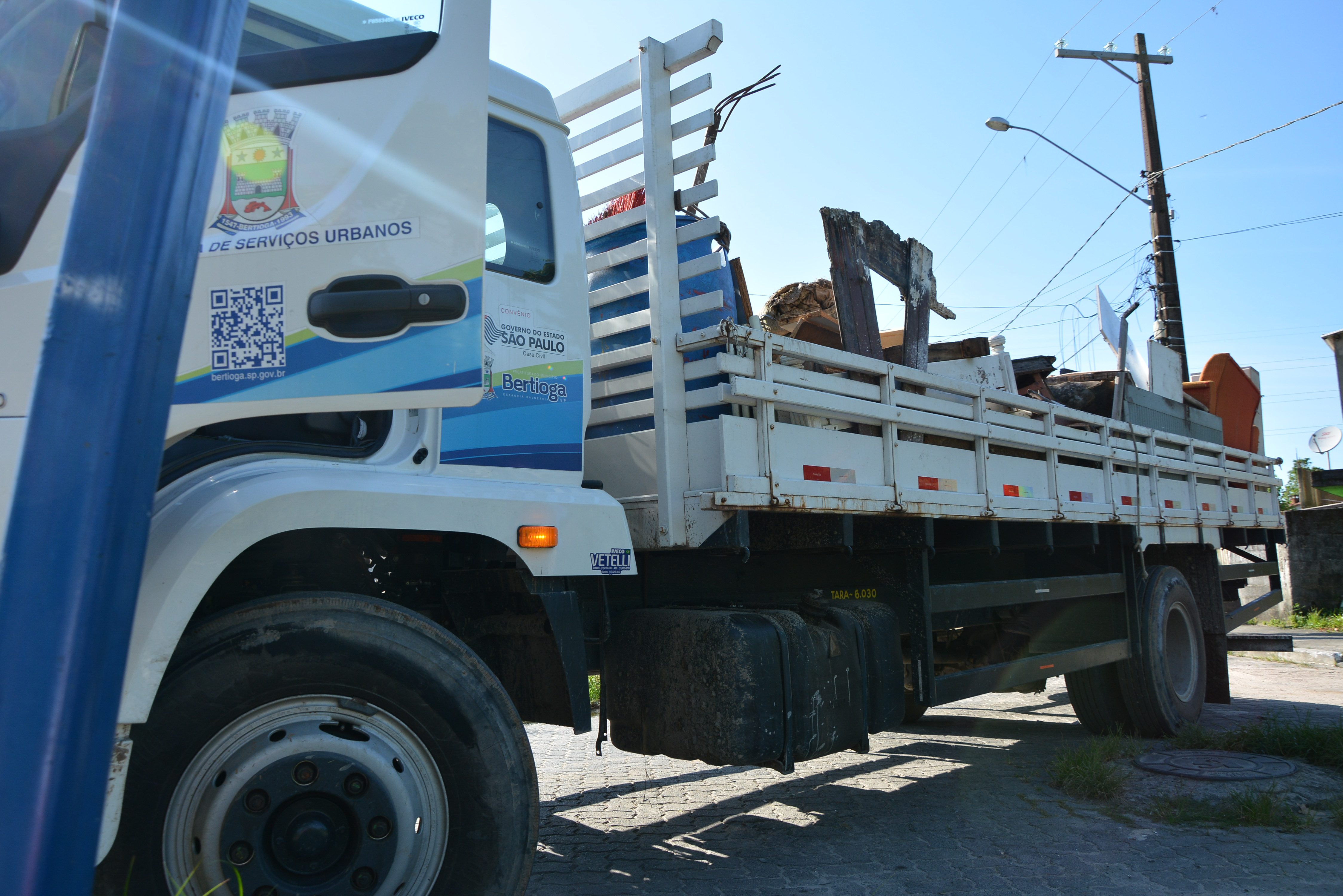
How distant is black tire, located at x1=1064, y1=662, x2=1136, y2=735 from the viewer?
6406mm

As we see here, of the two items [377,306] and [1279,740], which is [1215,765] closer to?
[1279,740]

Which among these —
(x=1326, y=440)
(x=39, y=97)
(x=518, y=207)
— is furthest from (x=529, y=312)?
(x=1326, y=440)

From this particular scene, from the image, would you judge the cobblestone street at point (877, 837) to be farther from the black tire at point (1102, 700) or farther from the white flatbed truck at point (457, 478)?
the white flatbed truck at point (457, 478)

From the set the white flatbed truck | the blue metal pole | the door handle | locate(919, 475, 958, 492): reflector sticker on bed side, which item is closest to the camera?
the blue metal pole

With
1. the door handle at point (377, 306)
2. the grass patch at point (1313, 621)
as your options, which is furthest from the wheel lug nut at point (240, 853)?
the grass patch at point (1313, 621)

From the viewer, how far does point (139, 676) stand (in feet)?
6.46

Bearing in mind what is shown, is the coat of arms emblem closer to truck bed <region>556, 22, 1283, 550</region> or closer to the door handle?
the door handle

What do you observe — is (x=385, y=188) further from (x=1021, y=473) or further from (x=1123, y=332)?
(x=1123, y=332)

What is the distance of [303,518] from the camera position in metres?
2.29

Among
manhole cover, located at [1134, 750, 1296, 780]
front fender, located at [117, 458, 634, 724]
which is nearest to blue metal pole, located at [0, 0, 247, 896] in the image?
front fender, located at [117, 458, 634, 724]

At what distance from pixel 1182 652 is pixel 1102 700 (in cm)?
96

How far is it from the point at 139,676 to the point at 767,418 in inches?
87.2

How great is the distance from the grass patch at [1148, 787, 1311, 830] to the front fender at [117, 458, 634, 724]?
332 cm

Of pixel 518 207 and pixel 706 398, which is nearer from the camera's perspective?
pixel 518 207
